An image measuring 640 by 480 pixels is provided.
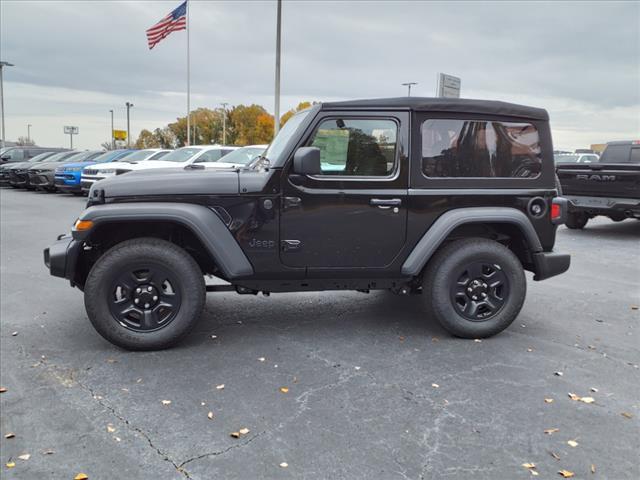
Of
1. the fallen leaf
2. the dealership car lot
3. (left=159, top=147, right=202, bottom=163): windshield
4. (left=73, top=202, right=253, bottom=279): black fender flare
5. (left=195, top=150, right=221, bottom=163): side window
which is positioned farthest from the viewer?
(left=159, top=147, right=202, bottom=163): windshield

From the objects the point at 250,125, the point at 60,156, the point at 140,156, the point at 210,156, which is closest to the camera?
the point at 210,156

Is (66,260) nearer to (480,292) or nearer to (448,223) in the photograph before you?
(448,223)

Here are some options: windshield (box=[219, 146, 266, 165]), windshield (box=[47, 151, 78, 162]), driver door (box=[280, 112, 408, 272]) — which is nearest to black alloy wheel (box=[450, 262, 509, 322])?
driver door (box=[280, 112, 408, 272])

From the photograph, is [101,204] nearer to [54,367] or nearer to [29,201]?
[54,367]

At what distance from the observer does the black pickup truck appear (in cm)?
948

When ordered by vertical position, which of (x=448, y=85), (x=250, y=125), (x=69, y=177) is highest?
(x=250, y=125)

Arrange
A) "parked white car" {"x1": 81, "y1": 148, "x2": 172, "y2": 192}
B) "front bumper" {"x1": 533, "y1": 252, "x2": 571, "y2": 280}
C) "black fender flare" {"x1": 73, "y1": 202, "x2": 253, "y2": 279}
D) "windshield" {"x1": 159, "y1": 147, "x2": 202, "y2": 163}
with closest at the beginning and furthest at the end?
1. "black fender flare" {"x1": 73, "y1": 202, "x2": 253, "y2": 279}
2. "front bumper" {"x1": 533, "y1": 252, "x2": 571, "y2": 280}
3. "windshield" {"x1": 159, "y1": 147, "x2": 202, "y2": 163}
4. "parked white car" {"x1": 81, "y1": 148, "x2": 172, "y2": 192}

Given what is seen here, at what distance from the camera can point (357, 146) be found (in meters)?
4.30

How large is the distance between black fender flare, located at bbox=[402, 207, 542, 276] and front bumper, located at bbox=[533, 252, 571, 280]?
1.10 ft

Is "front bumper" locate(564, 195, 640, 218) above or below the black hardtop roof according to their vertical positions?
below

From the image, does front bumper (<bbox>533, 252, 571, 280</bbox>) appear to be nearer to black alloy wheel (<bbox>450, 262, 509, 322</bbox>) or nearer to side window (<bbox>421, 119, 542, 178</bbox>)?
black alloy wheel (<bbox>450, 262, 509, 322</bbox>)

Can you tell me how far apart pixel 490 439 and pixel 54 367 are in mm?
3010

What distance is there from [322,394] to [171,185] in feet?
6.28

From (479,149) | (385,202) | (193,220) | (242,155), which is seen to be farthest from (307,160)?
(242,155)
